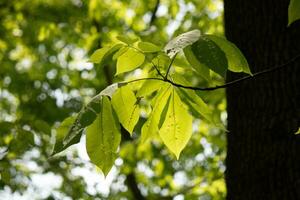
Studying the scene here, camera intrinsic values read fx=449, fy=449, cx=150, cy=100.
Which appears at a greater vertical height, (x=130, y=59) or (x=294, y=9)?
(x=294, y=9)

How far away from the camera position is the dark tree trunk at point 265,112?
186 centimetres

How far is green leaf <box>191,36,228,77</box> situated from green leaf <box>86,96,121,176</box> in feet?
0.94

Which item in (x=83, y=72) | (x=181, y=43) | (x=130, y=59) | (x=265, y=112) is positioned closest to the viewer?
(x=181, y=43)

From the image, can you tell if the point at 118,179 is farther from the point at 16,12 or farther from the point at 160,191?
the point at 16,12

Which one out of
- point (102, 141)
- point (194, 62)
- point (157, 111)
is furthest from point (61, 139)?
point (194, 62)

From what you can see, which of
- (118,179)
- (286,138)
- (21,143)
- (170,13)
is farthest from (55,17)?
(286,138)

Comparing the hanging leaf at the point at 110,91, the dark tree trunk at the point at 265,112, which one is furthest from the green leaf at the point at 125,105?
the dark tree trunk at the point at 265,112

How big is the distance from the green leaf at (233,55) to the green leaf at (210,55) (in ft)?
0.13

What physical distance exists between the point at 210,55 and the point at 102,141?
1.13 feet

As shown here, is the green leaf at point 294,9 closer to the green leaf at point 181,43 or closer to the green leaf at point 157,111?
the green leaf at point 181,43

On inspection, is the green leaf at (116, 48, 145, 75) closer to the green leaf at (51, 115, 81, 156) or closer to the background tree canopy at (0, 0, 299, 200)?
the green leaf at (51, 115, 81, 156)

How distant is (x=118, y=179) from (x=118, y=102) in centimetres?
605

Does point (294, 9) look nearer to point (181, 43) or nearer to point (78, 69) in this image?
point (181, 43)

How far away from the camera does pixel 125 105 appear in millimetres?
1177
